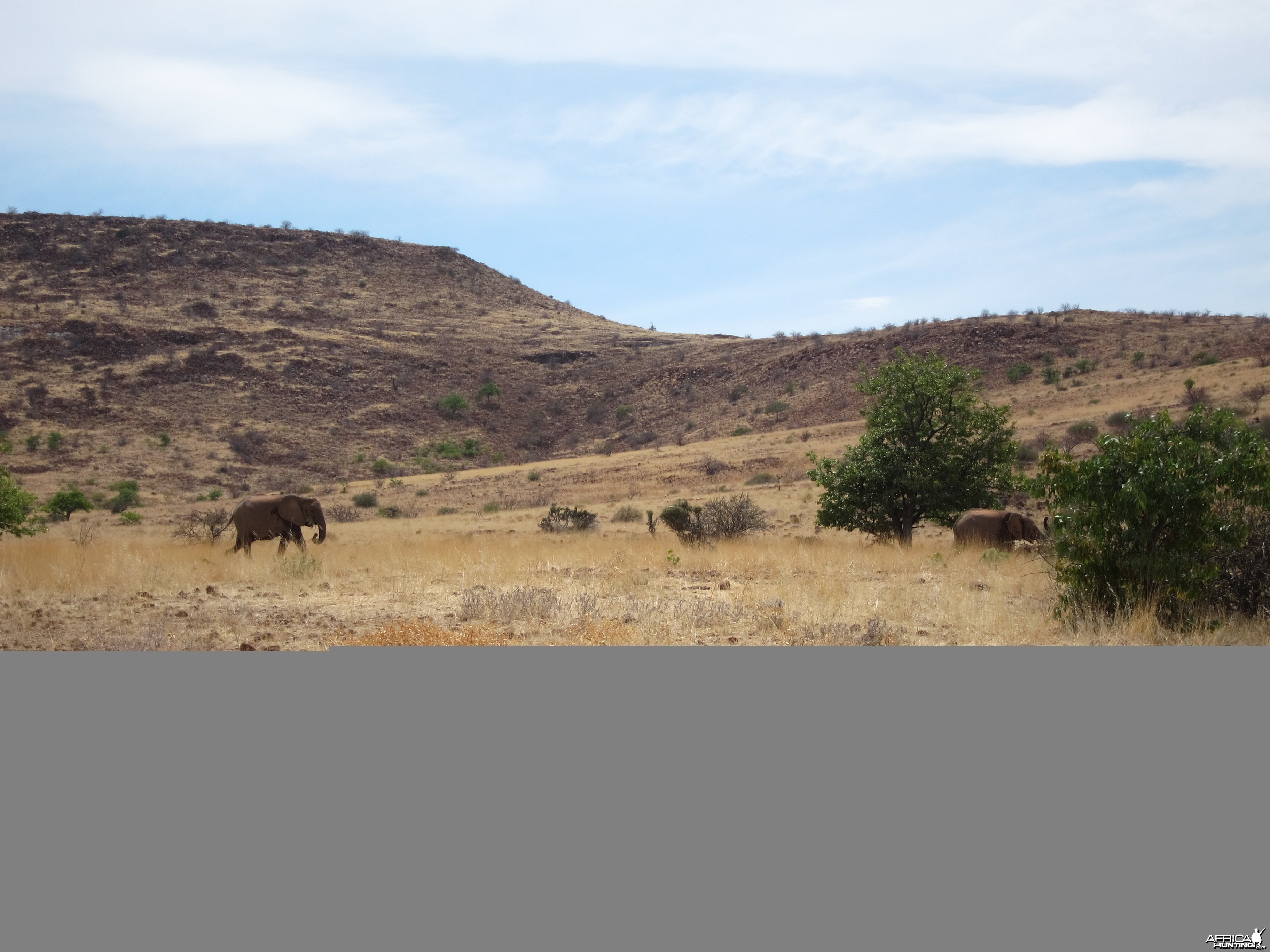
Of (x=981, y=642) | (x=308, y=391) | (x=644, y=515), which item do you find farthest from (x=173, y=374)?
(x=981, y=642)

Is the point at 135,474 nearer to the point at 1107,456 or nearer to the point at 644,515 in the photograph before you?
the point at 644,515

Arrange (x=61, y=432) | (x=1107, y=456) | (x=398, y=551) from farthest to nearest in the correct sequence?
(x=61, y=432)
(x=398, y=551)
(x=1107, y=456)

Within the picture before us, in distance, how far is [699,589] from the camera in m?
13.0

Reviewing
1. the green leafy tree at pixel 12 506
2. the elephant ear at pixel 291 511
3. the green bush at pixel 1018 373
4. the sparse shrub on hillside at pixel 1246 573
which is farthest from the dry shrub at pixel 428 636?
the green bush at pixel 1018 373

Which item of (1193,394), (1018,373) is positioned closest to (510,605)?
(1193,394)

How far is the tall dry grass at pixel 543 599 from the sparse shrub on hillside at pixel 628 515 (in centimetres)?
1136

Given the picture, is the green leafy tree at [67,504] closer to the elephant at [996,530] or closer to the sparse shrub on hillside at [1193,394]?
the elephant at [996,530]

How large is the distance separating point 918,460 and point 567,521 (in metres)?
11.2

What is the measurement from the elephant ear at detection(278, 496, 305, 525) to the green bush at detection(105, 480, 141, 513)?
79.6 ft

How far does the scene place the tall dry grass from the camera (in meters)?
9.77

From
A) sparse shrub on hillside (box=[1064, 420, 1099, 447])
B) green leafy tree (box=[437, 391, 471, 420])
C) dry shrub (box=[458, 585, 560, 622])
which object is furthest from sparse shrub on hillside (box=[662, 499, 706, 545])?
green leafy tree (box=[437, 391, 471, 420])

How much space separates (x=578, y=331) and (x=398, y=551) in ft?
232

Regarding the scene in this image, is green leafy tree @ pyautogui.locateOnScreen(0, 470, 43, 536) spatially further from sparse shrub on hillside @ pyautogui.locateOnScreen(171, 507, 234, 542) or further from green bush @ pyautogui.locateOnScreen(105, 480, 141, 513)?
green bush @ pyautogui.locateOnScreen(105, 480, 141, 513)

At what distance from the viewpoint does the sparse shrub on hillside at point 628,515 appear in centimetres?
2977
